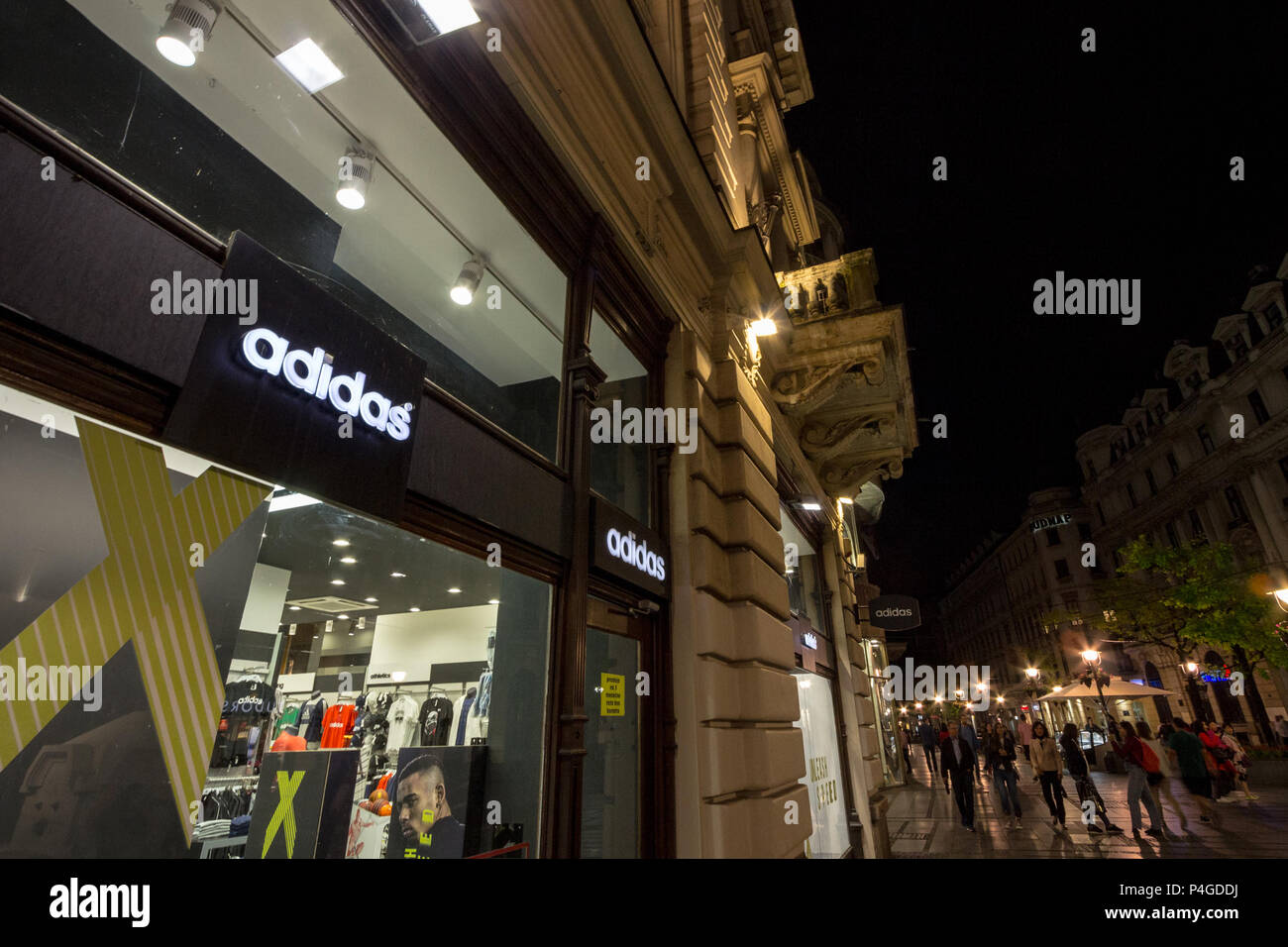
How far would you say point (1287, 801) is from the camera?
15.4 m

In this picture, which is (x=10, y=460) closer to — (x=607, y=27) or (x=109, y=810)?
(x=109, y=810)

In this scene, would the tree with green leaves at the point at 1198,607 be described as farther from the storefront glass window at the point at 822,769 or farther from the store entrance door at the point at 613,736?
the store entrance door at the point at 613,736

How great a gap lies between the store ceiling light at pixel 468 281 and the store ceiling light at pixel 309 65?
1574 millimetres

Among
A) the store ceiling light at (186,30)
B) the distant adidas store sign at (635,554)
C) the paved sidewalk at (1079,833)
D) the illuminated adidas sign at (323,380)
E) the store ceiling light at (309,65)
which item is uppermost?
the store ceiling light at (309,65)

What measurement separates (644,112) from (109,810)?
6948 mm

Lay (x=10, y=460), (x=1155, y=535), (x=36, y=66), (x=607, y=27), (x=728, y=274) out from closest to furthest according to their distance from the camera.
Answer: (x=36, y=66) < (x=10, y=460) < (x=607, y=27) < (x=728, y=274) < (x=1155, y=535)

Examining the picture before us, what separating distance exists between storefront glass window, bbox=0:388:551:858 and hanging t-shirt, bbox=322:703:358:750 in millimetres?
14

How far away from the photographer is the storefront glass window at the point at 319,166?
2795 millimetres

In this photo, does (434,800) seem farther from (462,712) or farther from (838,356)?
(838,356)

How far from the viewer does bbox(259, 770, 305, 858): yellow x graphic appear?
4.58 meters

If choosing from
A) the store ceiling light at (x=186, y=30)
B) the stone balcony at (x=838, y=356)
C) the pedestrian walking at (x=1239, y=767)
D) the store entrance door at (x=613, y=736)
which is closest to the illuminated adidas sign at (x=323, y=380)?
the store ceiling light at (x=186, y=30)

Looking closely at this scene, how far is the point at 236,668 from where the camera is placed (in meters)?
3.91
